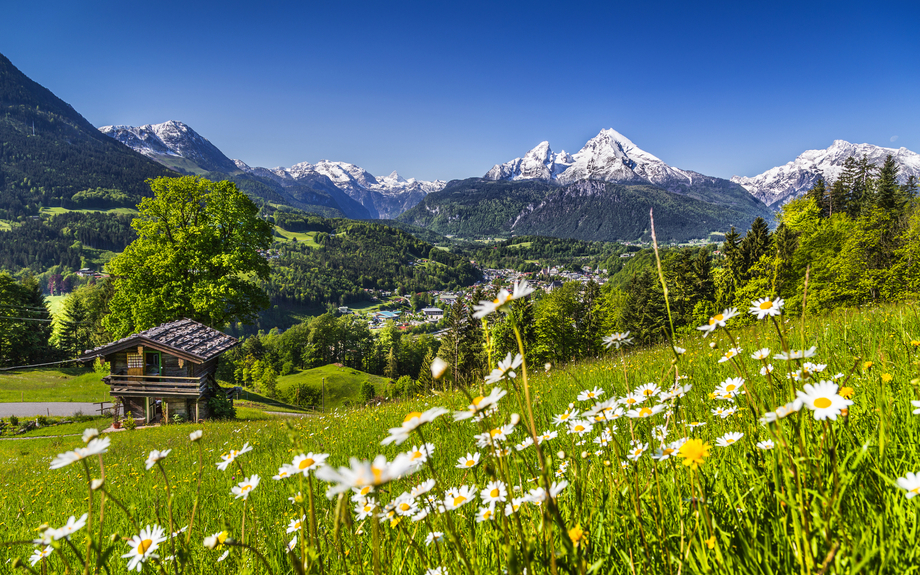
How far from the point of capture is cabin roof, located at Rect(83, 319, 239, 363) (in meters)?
15.4

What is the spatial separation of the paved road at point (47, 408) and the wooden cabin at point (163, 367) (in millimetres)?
8994

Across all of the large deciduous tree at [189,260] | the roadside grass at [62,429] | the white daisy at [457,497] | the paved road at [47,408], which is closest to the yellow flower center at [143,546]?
the white daisy at [457,497]

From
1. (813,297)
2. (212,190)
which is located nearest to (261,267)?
(212,190)

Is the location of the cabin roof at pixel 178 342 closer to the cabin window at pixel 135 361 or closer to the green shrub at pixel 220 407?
the cabin window at pixel 135 361

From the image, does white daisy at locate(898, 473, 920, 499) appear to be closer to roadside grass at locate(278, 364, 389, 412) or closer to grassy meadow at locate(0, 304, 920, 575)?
grassy meadow at locate(0, 304, 920, 575)

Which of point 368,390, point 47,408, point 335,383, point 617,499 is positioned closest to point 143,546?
point 617,499

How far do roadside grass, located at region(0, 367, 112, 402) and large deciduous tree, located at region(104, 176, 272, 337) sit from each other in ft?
46.3

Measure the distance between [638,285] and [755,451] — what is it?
5236 centimetres

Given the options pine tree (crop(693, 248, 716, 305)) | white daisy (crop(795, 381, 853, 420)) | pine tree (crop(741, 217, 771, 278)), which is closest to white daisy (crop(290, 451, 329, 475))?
white daisy (crop(795, 381, 853, 420))

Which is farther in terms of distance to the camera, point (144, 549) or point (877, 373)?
point (877, 373)

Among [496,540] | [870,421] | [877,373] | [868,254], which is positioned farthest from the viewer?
[868,254]

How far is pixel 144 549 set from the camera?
137 centimetres

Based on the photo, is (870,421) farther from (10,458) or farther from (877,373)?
(10,458)

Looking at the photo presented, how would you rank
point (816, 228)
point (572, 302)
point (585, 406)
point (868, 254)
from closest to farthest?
point (585, 406) → point (868, 254) → point (816, 228) → point (572, 302)
